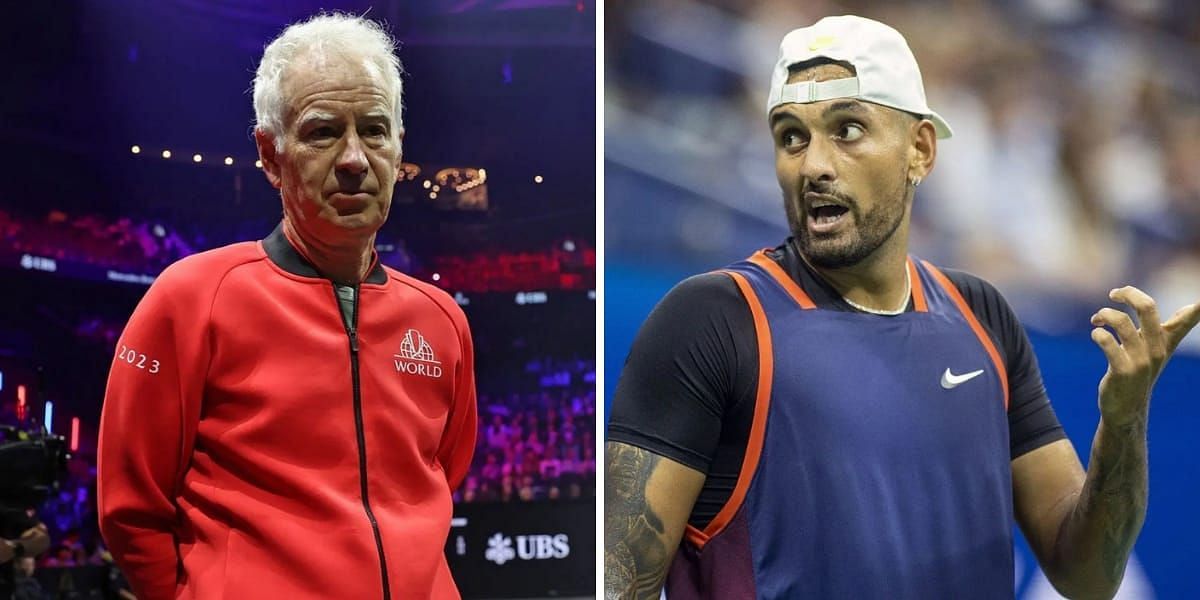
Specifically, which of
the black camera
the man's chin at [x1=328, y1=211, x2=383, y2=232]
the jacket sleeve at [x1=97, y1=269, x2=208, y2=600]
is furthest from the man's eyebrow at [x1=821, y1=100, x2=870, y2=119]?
the black camera

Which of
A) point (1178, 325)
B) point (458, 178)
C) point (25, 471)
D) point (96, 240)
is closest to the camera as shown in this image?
point (1178, 325)

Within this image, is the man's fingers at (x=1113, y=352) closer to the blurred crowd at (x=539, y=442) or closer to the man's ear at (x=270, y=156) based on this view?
the man's ear at (x=270, y=156)

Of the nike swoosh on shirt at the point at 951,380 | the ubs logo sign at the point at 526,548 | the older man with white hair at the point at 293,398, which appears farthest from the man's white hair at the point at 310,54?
the ubs logo sign at the point at 526,548

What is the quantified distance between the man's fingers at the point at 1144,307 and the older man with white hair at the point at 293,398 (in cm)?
111

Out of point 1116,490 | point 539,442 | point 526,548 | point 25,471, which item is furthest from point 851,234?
point 25,471

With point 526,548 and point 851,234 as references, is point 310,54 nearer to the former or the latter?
point 851,234

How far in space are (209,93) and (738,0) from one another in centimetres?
178

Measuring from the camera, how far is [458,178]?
370 cm

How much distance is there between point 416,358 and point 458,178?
1.80m

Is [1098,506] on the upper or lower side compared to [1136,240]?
lower

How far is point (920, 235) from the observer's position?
280 cm

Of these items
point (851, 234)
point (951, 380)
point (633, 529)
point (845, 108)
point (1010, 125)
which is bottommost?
point (633, 529)

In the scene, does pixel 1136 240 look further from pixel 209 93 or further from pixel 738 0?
pixel 209 93

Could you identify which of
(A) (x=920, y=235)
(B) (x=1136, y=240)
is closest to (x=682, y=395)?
(A) (x=920, y=235)
